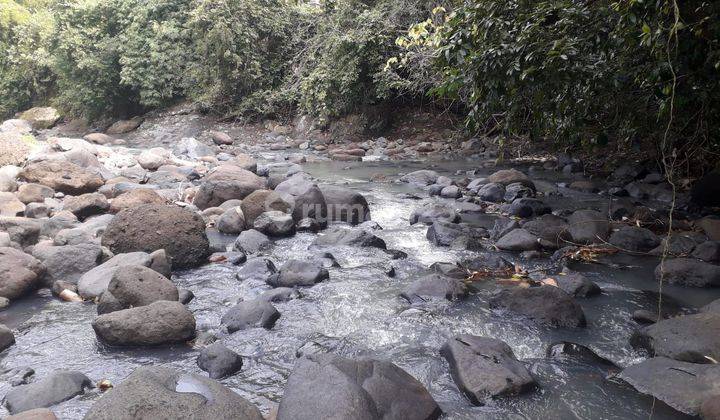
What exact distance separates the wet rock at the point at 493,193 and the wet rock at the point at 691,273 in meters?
4.35

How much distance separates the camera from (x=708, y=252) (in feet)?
19.3

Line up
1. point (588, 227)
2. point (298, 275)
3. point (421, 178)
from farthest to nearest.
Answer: point (421, 178) → point (588, 227) → point (298, 275)

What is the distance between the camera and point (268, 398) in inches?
138

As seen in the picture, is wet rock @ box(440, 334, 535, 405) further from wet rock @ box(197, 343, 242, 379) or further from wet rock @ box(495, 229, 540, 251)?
wet rock @ box(495, 229, 540, 251)

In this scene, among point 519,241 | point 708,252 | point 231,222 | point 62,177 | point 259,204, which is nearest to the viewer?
point 708,252

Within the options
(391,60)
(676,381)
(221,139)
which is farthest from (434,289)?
(221,139)

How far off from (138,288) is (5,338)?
3.39 ft

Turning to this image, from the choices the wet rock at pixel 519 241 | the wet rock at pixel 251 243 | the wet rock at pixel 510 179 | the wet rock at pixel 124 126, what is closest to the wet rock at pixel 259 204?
the wet rock at pixel 251 243

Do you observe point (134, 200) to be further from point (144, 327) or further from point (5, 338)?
point (144, 327)

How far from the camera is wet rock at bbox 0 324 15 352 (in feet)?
13.9

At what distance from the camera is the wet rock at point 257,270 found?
5.87 metres

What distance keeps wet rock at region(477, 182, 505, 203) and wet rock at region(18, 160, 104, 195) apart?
7.25 meters

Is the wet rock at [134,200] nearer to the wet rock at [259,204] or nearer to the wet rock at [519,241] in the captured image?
the wet rock at [259,204]

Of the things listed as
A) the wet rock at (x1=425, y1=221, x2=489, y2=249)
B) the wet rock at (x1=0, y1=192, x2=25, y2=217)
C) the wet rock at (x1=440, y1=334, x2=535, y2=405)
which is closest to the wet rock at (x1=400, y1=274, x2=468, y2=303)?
the wet rock at (x1=440, y1=334, x2=535, y2=405)
